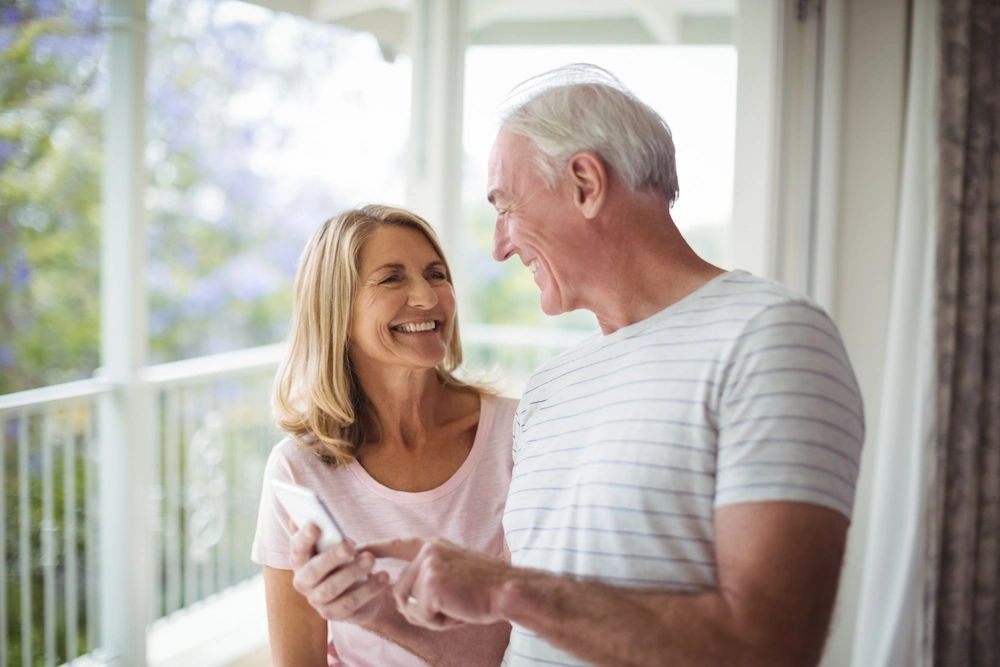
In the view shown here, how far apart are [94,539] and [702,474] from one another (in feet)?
12.4

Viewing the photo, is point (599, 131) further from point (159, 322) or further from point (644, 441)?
point (159, 322)

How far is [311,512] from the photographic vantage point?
1200mm

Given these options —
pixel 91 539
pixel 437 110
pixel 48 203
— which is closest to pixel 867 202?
pixel 437 110

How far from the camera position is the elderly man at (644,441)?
93 cm

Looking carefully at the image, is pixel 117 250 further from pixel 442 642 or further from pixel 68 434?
pixel 442 642

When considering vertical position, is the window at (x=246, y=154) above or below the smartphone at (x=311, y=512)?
above

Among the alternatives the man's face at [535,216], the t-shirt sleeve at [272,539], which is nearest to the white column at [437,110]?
the t-shirt sleeve at [272,539]

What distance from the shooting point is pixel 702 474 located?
3.40 feet

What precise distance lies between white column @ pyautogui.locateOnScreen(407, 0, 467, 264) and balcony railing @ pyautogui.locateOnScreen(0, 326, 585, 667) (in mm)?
847

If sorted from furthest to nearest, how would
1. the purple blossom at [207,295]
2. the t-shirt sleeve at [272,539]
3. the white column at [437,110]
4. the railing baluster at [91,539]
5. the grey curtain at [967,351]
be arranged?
the purple blossom at [207,295] < the white column at [437,110] < the railing baluster at [91,539] < the grey curtain at [967,351] < the t-shirt sleeve at [272,539]

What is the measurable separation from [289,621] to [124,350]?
5.34 feet

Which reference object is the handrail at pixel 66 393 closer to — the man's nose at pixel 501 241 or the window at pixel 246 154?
the man's nose at pixel 501 241

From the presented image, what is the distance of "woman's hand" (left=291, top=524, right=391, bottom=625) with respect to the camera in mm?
1220

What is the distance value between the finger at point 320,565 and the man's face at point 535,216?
1.65 ft
